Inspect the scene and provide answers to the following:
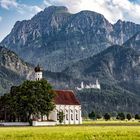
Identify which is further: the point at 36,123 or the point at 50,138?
the point at 36,123

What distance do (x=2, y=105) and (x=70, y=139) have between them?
124 metres

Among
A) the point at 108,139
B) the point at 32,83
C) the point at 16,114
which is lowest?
the point at 108,139

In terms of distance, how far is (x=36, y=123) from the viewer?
511ft

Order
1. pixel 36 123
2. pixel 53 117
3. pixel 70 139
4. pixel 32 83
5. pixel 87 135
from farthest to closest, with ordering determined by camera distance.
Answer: pixel 53 117
pixel 32 83
pixel 36 123
pixel 87 135
pixel 70 139

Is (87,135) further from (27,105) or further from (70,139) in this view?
(27,105)

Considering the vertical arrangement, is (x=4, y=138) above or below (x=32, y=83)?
below

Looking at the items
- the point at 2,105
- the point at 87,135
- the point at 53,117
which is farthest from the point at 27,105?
the point at 87,135

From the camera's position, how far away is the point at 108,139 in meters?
Result: 56.6

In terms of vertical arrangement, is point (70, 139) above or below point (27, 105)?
below

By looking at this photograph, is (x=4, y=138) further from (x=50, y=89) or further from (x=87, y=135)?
(x=50, y=89)

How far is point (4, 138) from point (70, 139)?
Answer: 8320 millimetres

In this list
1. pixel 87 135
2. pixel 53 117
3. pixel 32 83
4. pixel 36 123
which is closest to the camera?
pixel 87 135

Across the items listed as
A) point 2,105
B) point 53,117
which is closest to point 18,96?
point 2,105

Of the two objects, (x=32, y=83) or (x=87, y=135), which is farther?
(x=32, y=83)
